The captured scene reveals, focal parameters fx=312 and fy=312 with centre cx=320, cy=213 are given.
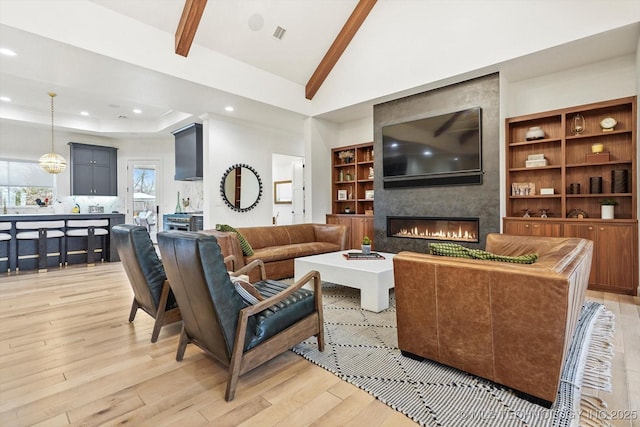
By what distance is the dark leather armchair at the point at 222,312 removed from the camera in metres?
1.66

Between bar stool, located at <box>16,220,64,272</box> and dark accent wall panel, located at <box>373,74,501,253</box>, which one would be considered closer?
dark accent wall panel, located at <box>373,74,501,253</box>

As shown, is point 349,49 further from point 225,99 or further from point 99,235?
point 99,235

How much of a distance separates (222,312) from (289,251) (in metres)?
2.82

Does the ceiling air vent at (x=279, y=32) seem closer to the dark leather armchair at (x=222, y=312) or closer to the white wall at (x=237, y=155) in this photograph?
the white wall at (x=237, y=155)

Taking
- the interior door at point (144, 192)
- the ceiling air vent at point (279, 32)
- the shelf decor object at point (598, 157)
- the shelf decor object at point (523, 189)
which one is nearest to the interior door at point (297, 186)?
the interior door at point (144, 192)

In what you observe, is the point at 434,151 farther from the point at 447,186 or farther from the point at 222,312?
the point at 222,312

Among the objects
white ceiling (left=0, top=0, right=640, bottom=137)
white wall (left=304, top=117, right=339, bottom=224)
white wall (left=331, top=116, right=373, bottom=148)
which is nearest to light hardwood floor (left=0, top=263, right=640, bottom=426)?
white ceiling (left=0, top=0, right=640, bottom=137)

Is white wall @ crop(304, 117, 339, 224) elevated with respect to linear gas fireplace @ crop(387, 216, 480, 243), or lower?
elevated

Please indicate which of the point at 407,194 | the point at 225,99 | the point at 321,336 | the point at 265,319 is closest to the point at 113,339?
the point at 265,319

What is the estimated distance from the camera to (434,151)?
511 centimetres

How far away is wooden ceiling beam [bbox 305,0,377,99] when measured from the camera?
5.26 meters

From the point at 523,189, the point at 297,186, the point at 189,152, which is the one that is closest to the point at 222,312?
the point at 523,189

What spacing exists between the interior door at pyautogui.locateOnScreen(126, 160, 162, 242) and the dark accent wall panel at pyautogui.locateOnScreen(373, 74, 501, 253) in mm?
6114

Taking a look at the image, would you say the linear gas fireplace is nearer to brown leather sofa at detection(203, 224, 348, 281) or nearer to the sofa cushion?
brown leather sofa at detection(203, 224, 348, 281)
